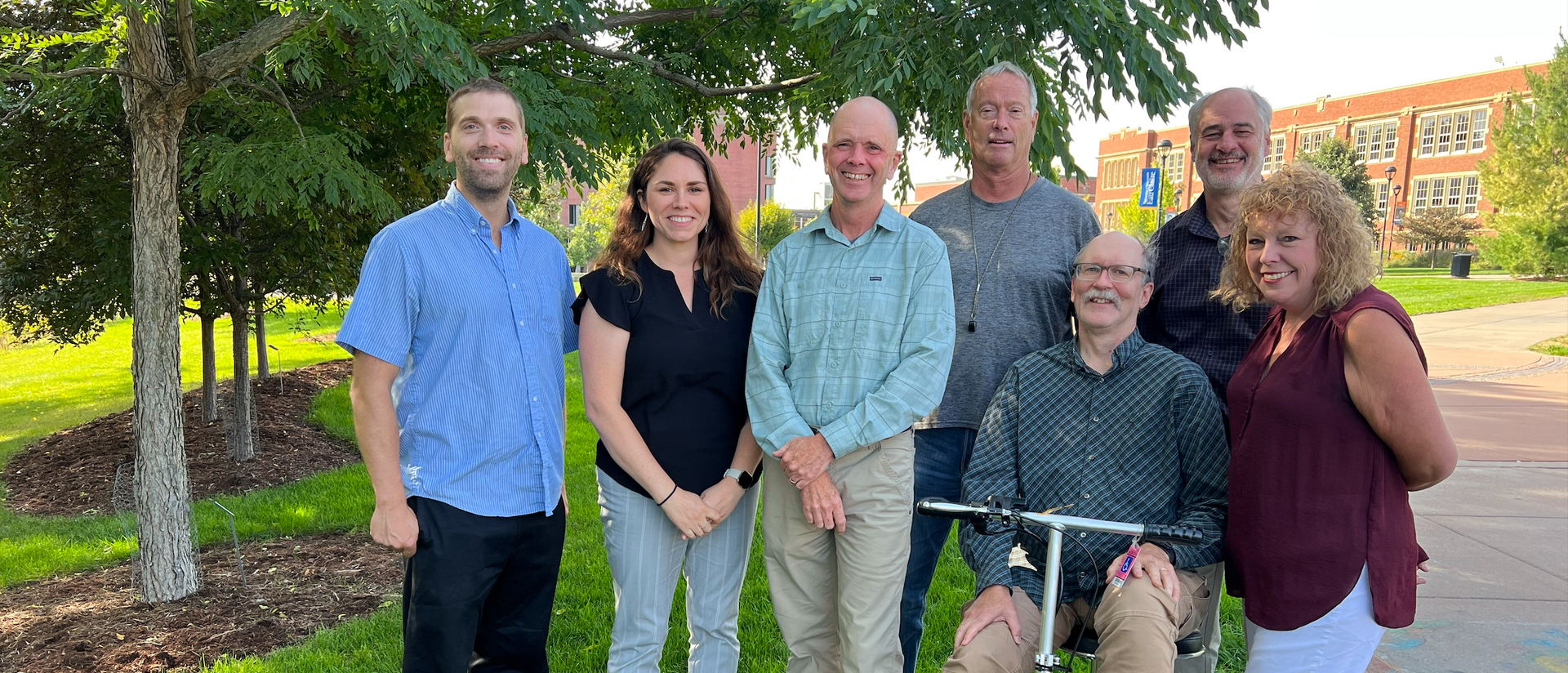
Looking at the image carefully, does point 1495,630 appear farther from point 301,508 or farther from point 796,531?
point 301,508

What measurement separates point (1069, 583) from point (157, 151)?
4.70 m

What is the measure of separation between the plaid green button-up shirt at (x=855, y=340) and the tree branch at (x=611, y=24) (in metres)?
2.65

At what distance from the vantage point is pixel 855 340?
A: 278cm

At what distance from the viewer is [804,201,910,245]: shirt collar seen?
9.36 ft

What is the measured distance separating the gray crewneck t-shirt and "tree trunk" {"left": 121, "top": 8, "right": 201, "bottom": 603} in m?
3.97

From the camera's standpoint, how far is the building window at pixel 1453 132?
44.2 meters

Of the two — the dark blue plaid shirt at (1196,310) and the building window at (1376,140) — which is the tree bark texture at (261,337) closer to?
the dark blue plaid shirt at (1196,310)

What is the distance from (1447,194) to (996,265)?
174 ft

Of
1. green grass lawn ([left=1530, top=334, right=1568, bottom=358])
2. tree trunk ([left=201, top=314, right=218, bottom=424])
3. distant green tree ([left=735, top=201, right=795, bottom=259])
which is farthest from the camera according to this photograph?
distant green tree ([left=735, top=201, right=795, bottom=259])

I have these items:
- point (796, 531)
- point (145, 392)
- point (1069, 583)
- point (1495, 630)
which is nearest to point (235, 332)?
point (145, 392)

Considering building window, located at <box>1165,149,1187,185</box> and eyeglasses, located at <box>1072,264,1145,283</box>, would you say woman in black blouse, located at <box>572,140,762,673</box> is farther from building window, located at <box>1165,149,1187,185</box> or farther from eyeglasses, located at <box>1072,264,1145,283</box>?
building window, located at <box>1165,149,1187,185</box>

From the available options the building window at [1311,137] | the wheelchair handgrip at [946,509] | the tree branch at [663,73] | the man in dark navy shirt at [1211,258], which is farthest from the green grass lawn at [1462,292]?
the building window at [1311,137]

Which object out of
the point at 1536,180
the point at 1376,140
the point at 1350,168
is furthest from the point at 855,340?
the point at 1376,140

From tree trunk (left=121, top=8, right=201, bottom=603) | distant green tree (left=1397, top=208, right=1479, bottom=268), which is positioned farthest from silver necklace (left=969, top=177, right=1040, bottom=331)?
distant green tree (left=1397, top=208, right=1479, bottom=268)
